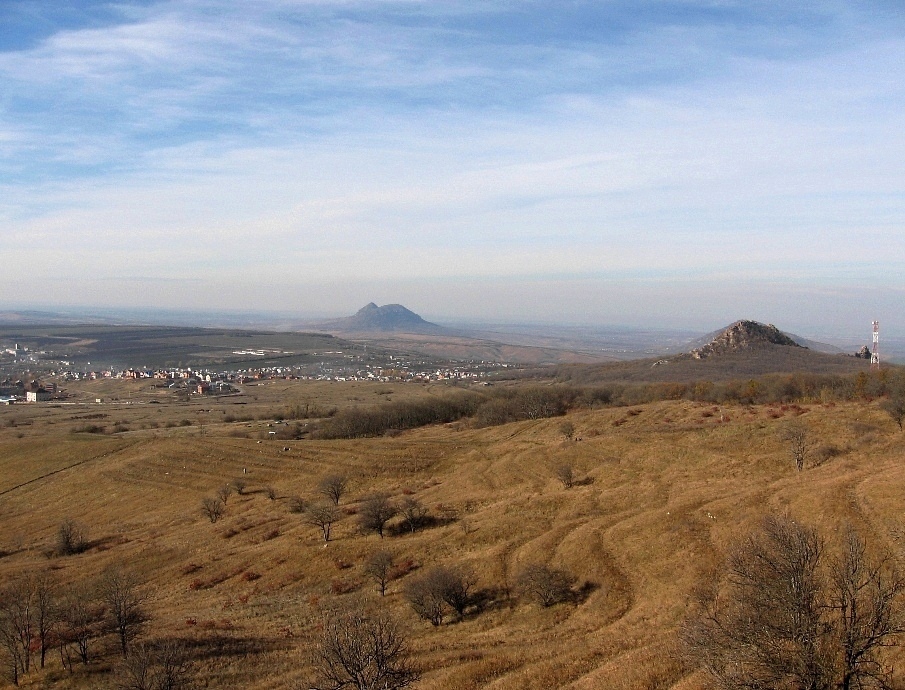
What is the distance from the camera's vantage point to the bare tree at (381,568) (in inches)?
1438

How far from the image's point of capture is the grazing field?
26.4 m

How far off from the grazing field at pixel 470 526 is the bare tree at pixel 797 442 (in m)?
0.77

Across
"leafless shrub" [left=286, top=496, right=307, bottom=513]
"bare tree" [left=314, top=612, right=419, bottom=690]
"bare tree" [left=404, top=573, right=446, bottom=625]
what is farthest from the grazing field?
"bare tree" [left=314, top=612, right=419, bottom=690]

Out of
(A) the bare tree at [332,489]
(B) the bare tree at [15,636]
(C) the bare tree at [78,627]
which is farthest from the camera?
(A) the bare tree at [332,489]

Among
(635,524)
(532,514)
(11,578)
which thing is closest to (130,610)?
(11,578)

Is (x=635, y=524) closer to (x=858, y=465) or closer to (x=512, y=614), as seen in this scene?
(x=512, y=614)

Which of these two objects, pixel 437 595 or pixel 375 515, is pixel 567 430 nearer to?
pixel 375 515

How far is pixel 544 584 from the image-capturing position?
104 ft

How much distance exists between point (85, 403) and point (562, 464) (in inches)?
6029

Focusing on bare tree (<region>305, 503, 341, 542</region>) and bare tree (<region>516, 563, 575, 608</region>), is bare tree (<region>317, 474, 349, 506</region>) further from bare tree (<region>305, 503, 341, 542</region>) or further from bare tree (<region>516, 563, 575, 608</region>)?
bare tree (<region>516, 563, 575, 608</region>)

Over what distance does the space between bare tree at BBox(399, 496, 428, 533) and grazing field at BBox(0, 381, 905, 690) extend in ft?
2.29

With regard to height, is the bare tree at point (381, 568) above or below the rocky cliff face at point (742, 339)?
below

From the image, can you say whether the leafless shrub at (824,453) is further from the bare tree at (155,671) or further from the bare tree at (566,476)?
the bare tree at (155,671)

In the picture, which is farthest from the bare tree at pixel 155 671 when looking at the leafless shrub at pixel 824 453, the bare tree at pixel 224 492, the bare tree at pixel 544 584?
the leafless shrub at pixel 824 453
